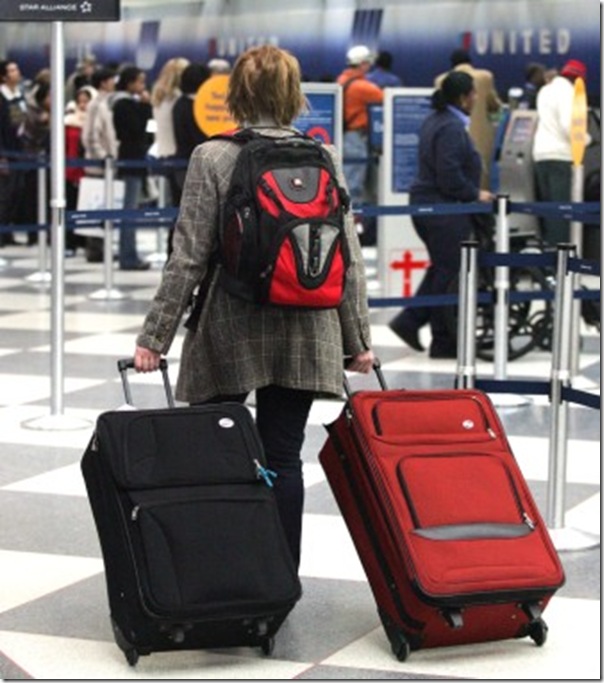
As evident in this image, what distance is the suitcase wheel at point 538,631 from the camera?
16.0 feet

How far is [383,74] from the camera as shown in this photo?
19.4 meters

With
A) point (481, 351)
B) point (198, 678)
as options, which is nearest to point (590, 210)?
point (481, 351)

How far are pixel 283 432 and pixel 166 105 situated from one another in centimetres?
1052

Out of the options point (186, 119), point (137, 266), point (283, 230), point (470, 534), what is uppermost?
point (186, 119)

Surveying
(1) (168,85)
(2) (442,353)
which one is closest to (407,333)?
(2) (442,353)

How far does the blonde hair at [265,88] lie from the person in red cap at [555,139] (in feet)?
29.3

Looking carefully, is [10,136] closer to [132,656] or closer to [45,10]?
[45,10]

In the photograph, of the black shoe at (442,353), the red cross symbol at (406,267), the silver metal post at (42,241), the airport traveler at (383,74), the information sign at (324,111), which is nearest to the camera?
the information sign at (324,111)

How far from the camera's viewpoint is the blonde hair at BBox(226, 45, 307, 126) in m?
5.06

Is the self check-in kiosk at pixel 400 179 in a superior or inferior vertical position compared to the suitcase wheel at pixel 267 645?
superior

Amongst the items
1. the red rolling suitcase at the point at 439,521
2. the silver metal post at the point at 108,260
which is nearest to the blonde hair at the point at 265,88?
the red rolling suitcase at the point at 439,521

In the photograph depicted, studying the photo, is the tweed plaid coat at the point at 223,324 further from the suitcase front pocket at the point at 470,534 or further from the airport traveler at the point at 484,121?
the airport traveler at the point at 484,121

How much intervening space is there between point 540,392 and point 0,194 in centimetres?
1141

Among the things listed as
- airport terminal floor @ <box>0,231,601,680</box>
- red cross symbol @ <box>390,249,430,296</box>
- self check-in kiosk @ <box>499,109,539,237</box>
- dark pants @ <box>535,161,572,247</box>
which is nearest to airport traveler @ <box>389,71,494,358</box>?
airport terminal floor @ <box>0,231,601,680</box>
